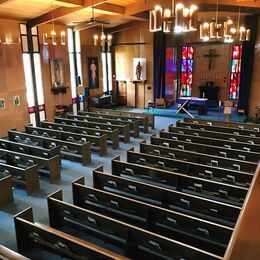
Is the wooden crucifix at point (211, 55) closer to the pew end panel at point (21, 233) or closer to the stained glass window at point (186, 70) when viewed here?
the stained glass window at point (186, 70)

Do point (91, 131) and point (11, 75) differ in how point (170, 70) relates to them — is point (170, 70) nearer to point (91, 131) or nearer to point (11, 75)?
point (91, 131)

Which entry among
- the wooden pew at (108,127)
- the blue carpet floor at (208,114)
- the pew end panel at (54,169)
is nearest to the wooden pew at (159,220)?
the pew end panel at (54,169)

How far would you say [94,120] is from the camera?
9.45 metres

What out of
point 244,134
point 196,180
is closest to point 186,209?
point 196,180

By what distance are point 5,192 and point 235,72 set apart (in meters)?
11.0

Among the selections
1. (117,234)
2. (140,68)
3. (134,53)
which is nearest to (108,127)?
(117,234)

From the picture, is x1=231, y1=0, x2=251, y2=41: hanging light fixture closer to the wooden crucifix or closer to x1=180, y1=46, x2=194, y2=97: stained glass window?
the wooden crucifix

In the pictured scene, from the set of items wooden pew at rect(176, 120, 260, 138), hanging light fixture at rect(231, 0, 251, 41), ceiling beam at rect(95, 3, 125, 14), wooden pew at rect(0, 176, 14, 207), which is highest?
ceiling beam at rect(95, 3, 125, 14)

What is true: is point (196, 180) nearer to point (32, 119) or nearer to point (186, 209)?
point (186, 209)

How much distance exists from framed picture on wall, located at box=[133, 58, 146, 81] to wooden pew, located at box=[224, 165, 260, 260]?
963cm

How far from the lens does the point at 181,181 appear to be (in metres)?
4.71

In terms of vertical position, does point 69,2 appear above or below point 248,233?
above

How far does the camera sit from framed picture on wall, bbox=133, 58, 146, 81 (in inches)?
525

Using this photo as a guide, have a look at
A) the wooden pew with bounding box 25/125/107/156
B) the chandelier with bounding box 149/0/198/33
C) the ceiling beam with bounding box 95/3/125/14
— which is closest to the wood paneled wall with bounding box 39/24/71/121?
the ceiling beam with bounding box 95/3/125/14
